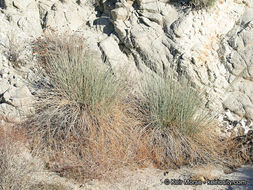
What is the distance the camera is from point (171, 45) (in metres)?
5.21

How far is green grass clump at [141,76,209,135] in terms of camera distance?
13.4ft

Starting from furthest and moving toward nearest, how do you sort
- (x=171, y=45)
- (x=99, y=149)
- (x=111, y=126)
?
(x=171, y=45)
(x=111, y=126)
(x=99, y=149)

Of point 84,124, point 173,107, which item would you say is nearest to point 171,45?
point 173,107

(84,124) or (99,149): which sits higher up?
(84,124)

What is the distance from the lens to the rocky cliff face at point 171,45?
4984 millimetres

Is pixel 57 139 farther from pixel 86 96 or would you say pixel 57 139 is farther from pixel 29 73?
pixel 29 73

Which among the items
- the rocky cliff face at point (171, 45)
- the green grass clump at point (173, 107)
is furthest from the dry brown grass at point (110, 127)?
the rocky cliff face at point (171, 45)

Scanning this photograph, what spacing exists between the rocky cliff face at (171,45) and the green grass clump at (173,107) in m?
0.56

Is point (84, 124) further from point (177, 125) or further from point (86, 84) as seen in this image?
point (177, 125)

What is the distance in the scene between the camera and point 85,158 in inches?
144

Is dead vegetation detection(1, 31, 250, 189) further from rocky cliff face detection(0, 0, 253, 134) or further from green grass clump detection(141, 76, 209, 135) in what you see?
rocky cliff face detection(0, 0, 253, 134)

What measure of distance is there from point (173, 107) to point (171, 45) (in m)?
1.57

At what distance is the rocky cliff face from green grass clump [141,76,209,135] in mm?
565

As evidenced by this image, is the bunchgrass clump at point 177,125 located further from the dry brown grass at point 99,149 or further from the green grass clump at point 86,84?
the green grass clump at point 86,84
